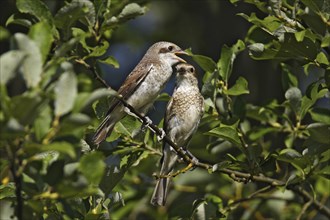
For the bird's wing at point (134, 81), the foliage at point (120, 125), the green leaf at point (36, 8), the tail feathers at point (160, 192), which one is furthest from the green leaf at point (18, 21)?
the tail feathers at point (160, 192)

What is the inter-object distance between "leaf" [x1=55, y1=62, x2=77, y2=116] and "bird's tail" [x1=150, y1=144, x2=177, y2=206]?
8.30ft

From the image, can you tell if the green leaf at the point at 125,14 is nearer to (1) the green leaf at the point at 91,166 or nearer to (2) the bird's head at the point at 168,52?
(1) the green leaf at the point at 91,166

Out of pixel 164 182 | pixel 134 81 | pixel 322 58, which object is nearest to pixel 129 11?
pixel 322 58

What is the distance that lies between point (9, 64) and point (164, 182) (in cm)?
291

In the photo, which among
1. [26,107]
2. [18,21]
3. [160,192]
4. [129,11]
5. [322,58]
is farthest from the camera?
[160,192]

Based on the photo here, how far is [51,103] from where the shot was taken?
280 centimetres

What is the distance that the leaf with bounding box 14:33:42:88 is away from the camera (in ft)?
8.80

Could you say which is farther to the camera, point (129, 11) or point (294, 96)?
point (294, 96)

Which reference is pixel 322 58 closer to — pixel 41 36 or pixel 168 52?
pixel 41 36

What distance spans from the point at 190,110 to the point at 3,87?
307 cm

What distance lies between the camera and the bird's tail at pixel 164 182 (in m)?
5.18

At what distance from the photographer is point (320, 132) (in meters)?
4.02

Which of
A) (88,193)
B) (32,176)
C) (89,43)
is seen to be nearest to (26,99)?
(32,176)

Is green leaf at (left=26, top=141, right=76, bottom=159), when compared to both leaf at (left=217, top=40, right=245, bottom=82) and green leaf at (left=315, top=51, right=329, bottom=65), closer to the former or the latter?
green leaf at (left=315, top=51, right=329, bottom=65)
